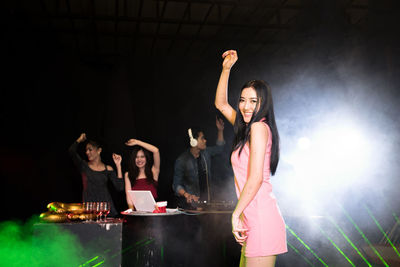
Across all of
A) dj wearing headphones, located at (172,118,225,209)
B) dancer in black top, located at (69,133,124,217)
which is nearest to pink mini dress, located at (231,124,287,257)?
dancer in black top, located at (69,133,124,217)

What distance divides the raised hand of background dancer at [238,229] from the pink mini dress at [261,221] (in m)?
0.02

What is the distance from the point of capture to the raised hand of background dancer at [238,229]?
4.77ft

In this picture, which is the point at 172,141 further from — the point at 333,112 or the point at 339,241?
the point at 339,241

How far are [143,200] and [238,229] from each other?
1.54 m

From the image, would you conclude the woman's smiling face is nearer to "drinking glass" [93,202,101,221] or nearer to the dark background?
"drinking glass" [93,202,101,221]

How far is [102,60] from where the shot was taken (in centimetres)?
560

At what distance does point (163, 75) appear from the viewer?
5762 millimetres

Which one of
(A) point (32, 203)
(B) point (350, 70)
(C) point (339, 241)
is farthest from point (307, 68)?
(A) point (32, 203)

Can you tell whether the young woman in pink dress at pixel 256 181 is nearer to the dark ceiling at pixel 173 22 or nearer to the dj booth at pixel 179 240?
the dj booth at pixel 179 240

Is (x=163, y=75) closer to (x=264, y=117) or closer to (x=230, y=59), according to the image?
(x=230, y=59)

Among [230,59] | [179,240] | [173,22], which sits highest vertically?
[173,22]

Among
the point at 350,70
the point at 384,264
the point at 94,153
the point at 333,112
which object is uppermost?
the point at 350,70

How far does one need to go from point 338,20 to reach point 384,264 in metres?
2.90

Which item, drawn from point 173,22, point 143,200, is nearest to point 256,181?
point 143,200
